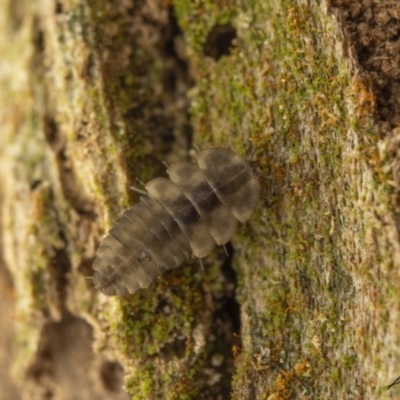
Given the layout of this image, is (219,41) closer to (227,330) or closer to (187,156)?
(187,156)

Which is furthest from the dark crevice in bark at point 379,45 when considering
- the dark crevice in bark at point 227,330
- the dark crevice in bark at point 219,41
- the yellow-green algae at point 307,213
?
the dark crevice in bark at point 227,330

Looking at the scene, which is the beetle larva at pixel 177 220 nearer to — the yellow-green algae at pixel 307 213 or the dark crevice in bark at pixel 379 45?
the yellow-green algae at pixel 307 213

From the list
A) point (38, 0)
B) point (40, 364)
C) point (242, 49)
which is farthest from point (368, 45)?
point (40, 364)

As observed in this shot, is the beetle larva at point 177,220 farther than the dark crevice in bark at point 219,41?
No

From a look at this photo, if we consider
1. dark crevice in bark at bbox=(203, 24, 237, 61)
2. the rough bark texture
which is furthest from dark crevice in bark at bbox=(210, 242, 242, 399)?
dark crevice in bark at bbox=(203, 24, 237, 61)

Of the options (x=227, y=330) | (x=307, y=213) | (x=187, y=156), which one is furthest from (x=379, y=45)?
(x=227, y=330)

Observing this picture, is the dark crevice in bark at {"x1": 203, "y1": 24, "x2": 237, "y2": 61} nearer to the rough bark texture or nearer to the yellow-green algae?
the rough bark texture

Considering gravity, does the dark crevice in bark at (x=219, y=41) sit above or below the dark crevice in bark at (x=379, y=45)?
above
